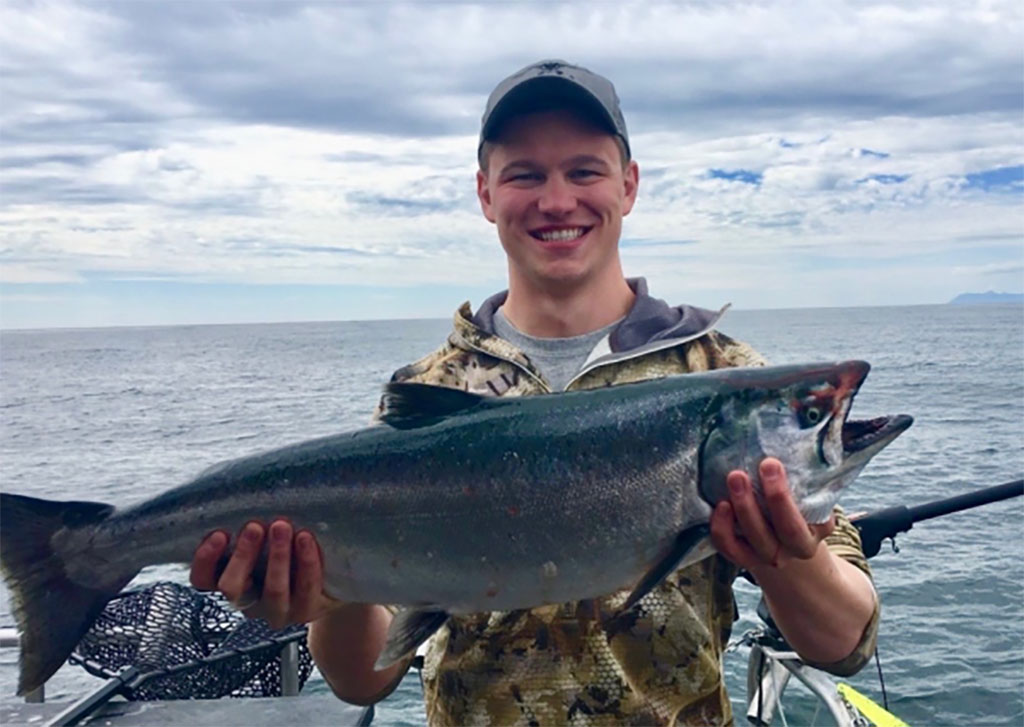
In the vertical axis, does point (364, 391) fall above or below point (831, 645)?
below

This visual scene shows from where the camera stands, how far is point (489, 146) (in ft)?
12.8

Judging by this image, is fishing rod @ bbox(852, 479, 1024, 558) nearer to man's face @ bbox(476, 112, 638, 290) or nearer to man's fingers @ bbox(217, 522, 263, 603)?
man's face @ bbox(476, 112, 638, 290)

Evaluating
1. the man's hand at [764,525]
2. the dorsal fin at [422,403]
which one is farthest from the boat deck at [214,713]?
the man's hand at [764,525]

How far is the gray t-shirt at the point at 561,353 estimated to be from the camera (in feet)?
12.6

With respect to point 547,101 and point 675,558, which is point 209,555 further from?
point 547,101

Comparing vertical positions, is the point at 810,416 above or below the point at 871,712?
above

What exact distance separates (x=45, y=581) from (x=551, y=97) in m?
2.61

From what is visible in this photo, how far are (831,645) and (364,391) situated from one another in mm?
60038

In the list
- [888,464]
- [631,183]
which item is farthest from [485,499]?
[888,464]

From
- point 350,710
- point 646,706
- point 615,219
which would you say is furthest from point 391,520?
point 350,710

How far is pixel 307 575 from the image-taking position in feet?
11.3

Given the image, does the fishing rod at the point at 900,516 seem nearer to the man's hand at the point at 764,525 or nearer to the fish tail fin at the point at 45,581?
the man's hand at the point at 764,525

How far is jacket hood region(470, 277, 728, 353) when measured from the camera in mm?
3732

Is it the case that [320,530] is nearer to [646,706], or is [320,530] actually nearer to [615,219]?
[646,706]
